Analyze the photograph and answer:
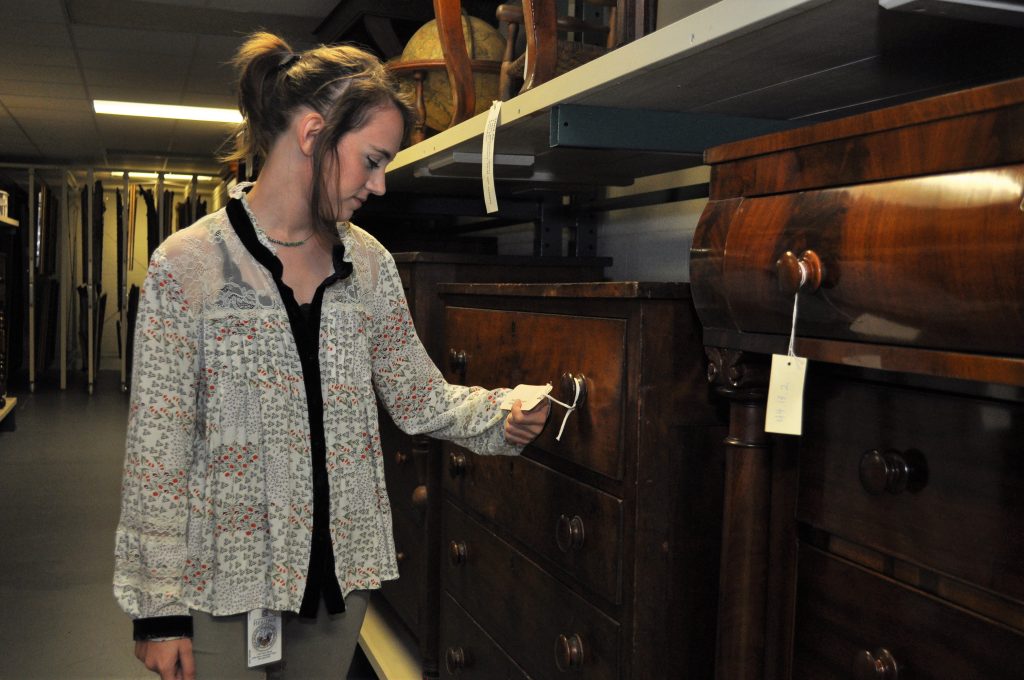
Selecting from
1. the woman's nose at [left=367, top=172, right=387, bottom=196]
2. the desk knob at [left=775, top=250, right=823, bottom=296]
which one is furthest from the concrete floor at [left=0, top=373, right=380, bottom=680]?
the desk knob at [left=775, top=250, right=823, bottom=296]

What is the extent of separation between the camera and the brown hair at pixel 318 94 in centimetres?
177

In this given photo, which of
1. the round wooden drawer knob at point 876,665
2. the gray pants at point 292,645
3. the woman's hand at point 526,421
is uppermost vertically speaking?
the woman's hand at point 526,421

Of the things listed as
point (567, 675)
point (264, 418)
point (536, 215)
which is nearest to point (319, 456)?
point (264, 418)

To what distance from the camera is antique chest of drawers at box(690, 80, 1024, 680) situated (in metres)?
0.86

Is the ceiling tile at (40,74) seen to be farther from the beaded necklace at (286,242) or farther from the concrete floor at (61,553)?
the beaded necklace at (286,242)

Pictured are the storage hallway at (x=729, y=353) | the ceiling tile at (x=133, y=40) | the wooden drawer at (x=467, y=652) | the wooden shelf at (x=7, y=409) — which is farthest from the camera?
the wooden shelf at (x=7, y=409)

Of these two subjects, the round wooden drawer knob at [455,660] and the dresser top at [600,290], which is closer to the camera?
the dresser top at [600,290]

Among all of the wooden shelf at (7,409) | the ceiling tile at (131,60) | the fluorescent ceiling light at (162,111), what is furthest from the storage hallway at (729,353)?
the fluorescent ceiling light at (162,111)

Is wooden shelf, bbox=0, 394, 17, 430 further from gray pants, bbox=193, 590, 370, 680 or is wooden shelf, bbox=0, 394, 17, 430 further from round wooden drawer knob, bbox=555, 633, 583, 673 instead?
round wooden drawer knob, bbox=555, 633, 583, 673

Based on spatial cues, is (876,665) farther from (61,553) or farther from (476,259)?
(61,553)

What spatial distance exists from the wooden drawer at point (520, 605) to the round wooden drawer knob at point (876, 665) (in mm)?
543

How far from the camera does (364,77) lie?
180 centimetres

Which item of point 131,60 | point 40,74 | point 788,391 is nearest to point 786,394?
point 788,391

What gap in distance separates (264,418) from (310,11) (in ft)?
18.4
